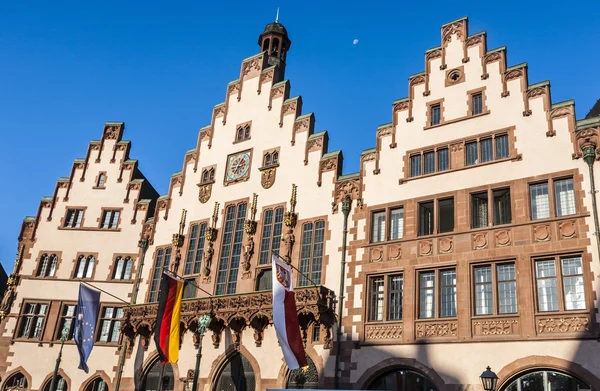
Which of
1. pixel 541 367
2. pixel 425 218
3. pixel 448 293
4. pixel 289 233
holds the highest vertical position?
pixel 425 218

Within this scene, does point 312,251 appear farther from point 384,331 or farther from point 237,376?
point 237,376

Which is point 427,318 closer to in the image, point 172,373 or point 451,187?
point 451,187

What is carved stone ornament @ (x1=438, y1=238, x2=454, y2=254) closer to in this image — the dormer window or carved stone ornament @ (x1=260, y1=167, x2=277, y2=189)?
carved stone ornament @ (x1=260, y1=167, x2=277, y2=189)

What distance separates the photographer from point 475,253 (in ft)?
79.9

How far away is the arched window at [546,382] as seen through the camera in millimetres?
20586

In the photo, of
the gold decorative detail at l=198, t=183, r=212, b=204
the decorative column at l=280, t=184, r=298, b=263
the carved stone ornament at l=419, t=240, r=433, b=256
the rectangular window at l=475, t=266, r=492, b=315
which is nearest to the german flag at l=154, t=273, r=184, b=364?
the decorative column at l=280, t=184, r=298, b=263

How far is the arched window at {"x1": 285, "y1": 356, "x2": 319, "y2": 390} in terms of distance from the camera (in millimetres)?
26292

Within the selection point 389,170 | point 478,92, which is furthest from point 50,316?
point 478,92

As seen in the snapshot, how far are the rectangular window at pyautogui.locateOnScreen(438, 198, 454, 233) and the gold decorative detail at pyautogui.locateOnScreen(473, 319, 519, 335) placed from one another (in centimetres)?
449

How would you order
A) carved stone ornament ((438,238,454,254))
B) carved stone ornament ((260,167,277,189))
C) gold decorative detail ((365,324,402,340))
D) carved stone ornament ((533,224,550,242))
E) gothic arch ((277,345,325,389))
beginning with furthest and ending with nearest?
carved stone ornament ((260,167,277,189)) < gothic arch ((277,345,325,389)) < carved stone ornament ((438,238,454,254)) < gold decorative detail ((365,324,402,340)) < carved stone ornament ((533,224,550,242))

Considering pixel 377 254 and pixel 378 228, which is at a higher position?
pixel 378 228

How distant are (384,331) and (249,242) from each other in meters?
9.49

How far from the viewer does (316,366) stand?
86.5ft

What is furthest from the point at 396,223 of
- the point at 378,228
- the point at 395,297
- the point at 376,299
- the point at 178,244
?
the point at 178,244
